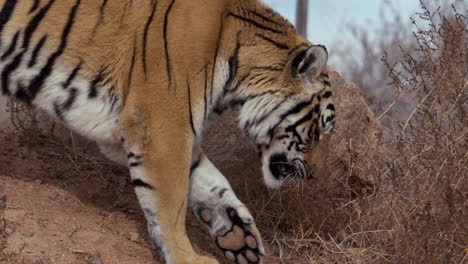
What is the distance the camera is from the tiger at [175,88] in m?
4.01

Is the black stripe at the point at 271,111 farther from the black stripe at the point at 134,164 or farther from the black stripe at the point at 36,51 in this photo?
the black stripe at the point at 36,51

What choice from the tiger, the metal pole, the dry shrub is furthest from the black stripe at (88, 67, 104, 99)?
the metal pole

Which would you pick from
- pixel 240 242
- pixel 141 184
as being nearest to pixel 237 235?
pixel 240 242

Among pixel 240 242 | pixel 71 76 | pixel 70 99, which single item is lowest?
pixel 240 242

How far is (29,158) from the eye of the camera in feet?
16.9

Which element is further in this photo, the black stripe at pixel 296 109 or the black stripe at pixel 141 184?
the black stripe at pixel 296 109

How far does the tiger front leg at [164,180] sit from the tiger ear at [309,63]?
80 centimetres

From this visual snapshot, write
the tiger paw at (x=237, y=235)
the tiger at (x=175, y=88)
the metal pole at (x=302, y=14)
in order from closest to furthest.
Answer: the tiger at (x=175, y=88) < the tiger paw at (x=237, y=235) < the metal pole at (x=302, y=14)

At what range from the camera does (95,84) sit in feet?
13.6

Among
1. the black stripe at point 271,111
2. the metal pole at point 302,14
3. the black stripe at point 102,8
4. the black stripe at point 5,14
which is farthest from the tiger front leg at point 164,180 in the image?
the metal pole at point 302,14

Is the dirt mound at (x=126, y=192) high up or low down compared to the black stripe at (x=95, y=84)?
down

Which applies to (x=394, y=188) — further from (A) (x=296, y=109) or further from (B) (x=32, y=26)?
(B) (x=32, y=26)

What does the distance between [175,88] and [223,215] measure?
2.79 feet

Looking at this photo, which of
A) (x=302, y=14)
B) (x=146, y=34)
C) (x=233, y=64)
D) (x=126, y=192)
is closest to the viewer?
(x=146, y=34)
